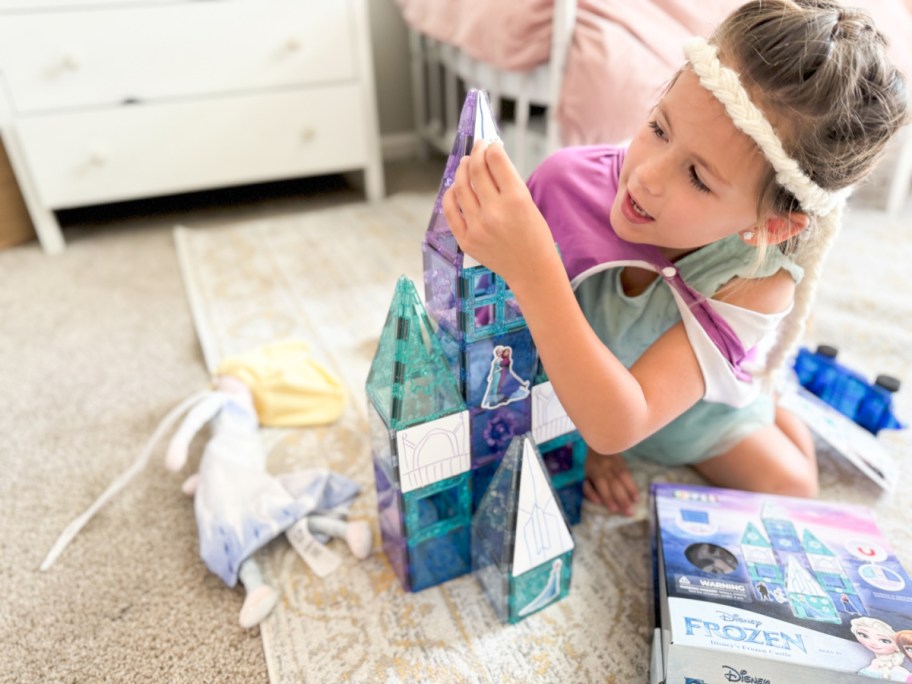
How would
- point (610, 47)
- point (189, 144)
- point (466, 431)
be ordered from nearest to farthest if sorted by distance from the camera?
point (466, 431), point (610, 47), point (189, 144)

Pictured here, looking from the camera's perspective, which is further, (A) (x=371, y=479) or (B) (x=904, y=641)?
(A) (x=371, y=479)

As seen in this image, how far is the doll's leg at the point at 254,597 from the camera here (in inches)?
26.5

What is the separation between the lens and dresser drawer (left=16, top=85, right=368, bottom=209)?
1.46 meters

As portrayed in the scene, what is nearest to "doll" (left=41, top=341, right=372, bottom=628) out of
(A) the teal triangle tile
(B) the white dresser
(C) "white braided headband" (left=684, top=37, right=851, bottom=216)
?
(A) the teal triangle tile

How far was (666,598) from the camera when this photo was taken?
23.6 inches

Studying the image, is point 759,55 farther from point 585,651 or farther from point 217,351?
point 217,351

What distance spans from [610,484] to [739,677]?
0.31 meters

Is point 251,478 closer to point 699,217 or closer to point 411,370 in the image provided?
point 411,370

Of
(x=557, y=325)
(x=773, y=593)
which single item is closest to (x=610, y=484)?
(x=773, y=593)

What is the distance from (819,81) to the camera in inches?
20.1

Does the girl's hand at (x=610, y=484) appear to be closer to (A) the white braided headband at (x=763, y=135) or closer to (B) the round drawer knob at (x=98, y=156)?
(A) the white braided headband at (x=763, y=135)

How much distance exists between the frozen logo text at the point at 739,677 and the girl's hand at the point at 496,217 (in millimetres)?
361

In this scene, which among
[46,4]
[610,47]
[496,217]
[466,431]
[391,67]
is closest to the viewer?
[496,217]

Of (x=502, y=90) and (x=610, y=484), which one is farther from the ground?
(x=502, y=90)
